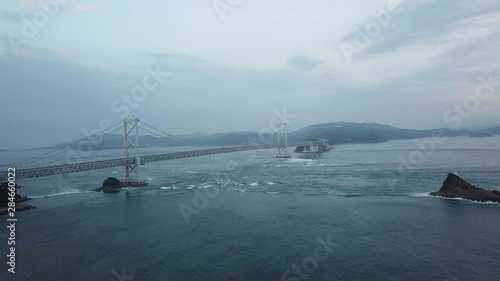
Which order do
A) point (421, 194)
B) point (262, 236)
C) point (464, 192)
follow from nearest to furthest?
point (262, 236) → point (464, 192) → point (421, 194)

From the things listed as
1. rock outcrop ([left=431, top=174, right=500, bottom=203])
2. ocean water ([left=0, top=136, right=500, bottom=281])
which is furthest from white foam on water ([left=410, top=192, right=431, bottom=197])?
rock outcrop ([left=431, top=174, right=500, bottom=203])

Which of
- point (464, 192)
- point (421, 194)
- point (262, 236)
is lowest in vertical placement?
point (262, 236)

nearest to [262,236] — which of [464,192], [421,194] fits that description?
[421,194]

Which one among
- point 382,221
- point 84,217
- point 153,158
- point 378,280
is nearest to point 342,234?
point 382,221

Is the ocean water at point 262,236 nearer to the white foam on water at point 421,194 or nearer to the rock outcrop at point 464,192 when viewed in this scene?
the white foam on water at point 421,194

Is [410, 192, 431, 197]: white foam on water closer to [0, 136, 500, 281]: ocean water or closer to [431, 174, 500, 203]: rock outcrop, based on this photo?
[0, 136, 500, 281]: ocean water

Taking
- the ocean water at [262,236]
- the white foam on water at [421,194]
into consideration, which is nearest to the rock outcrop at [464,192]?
the white foam on water at [421,194]

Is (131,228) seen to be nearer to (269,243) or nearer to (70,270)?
(70,270)

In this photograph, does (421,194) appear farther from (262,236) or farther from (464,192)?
(262,236)
